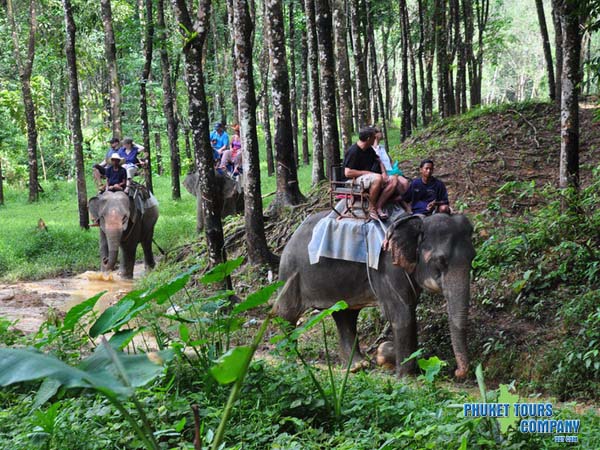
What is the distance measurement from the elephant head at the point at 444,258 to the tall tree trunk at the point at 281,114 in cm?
503

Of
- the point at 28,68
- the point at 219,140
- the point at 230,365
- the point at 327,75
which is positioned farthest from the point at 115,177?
the point at 230,365

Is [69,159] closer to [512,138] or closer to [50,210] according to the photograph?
[50,210]

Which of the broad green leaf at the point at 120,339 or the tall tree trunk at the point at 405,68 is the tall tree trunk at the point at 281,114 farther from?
the tall tree trunk at the point at 405,68

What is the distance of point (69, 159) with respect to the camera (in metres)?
37.7

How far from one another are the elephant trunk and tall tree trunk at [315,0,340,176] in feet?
16.2

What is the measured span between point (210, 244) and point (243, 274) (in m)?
1.48

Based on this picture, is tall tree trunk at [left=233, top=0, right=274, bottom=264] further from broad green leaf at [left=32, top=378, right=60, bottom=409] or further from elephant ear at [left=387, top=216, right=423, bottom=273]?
broad green leaf at [left=32, top=378, right=60, bottom=409]

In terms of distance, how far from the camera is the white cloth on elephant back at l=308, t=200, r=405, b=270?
794 cm

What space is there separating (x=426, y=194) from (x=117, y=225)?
710 cm

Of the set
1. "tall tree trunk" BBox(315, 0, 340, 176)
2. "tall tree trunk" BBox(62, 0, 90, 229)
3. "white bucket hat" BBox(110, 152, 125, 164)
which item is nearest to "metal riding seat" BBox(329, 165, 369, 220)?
"tall tree trunk" BBox(315, 0, 340, 176)

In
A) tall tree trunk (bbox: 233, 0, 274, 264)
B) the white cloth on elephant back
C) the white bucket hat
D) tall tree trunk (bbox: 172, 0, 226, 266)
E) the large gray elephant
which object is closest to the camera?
the large gray elephant

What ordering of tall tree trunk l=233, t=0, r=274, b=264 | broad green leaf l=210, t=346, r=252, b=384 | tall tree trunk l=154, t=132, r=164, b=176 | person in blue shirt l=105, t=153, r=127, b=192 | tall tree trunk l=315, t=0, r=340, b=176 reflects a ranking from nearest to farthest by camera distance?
broad green leaf l=210, t=346, r=252, b=384
tall tree trunk l=233, t=0, r=274, b=264
tall tree trunk l=315, t=0, r=340, b=176
person in blue shirt l=105, t=153, r=127, b=192
tall tree trunk l=154, t=132, r=164, b=176

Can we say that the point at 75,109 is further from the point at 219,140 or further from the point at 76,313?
the point at 76,313

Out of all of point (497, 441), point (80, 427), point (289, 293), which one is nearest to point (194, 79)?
point (289, 293)
